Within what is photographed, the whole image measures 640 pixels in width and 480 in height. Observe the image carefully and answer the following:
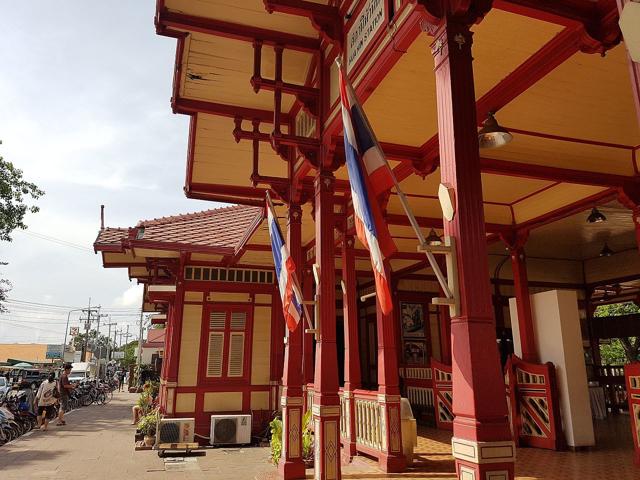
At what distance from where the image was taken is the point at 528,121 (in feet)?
20.3

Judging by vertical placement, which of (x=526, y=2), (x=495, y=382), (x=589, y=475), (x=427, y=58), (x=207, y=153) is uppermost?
(x=207, y=153)

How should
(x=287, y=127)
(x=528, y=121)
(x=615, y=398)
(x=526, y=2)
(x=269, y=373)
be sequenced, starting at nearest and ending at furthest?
(x=526, y=2) → (x=528, y=121) → (x=287, y=127) → (x=269, y=373) → (x=615, y=398)

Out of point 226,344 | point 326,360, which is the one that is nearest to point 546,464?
point 326,360

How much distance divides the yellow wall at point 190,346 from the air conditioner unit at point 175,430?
51.2 inches

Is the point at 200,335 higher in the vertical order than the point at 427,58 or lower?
lower

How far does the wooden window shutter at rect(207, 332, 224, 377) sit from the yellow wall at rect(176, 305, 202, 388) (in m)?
0.31

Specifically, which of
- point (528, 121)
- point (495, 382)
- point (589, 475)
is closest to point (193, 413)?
point (589, 475)

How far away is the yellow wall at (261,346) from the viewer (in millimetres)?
12508

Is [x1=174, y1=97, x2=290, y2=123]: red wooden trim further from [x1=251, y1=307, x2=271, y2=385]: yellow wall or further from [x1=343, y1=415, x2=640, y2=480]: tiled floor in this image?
[x1=251, y1=307, x2=271, y2=385]: yellow wall

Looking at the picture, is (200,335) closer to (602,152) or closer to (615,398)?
(602,152)

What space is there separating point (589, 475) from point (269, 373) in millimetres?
7835

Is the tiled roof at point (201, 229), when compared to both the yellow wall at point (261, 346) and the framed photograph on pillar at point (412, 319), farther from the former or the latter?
the framed photograph on pillar at point (412, 319)

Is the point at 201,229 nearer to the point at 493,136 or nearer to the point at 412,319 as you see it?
the point at 412,319

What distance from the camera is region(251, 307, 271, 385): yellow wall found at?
12.5 m
